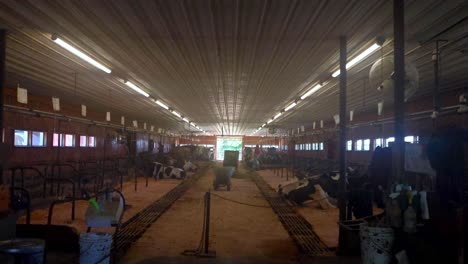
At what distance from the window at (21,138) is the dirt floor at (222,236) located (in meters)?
5.93

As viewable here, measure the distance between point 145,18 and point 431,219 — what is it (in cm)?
508

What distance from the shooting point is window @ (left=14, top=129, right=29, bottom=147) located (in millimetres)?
13008

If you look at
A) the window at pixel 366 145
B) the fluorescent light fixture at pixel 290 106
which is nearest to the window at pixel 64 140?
the fluorescent light fixture at pixel 290 106

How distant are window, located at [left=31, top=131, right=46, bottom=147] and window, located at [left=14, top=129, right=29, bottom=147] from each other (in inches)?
17.2

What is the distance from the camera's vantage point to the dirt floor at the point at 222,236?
6.40 m

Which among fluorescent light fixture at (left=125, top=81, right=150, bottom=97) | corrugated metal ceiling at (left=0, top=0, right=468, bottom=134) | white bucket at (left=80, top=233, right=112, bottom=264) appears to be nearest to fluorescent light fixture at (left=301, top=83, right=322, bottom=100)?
corrugated metal ceiling at (left=0, top=0, right=468, bottom=134)

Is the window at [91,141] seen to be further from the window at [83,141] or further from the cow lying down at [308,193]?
the cow lying down at [308,193]

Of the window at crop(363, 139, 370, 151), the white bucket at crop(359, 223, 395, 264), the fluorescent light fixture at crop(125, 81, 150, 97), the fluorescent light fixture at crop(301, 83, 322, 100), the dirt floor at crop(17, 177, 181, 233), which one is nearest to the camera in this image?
the white bucket at crop(359, 223, 395, 264)

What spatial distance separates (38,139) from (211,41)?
10.1 metres

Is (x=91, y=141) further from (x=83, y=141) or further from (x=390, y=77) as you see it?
(x=390, y=77)

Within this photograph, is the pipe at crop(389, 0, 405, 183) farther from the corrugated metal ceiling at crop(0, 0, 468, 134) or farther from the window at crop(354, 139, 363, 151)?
the window at crop(354, 139, 363, 151)

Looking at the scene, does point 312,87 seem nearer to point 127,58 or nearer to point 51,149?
point 127,58

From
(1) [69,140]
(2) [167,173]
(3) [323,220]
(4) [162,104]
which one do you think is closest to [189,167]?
(2) [167,173]

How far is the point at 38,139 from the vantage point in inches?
574
